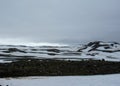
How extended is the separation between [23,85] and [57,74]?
762 centimetres

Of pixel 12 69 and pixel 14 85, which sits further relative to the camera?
pixel 12 69

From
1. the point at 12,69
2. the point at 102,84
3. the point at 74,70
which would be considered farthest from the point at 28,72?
the point at 102,84

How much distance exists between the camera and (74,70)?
28500 mm

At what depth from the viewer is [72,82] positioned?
65.1 ft

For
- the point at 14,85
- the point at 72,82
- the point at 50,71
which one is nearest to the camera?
the point at 14,85

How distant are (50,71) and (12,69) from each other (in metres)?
3.55

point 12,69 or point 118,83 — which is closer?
point 118,83

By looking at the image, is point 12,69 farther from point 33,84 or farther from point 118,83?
point 118,83

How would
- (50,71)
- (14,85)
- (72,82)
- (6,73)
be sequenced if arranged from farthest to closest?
(50,71) < (6,73) < (72,82) < (14,85)

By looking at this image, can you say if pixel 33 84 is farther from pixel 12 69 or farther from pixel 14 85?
pixel 12 69

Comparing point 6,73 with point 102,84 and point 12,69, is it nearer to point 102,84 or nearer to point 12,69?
point 12,69

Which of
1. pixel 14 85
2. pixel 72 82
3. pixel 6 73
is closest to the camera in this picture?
pixel 14 85

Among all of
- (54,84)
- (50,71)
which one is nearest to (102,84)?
(54,84)

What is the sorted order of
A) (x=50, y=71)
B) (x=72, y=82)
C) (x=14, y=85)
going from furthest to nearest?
(x=50, y=71) < (x=72, y=82) < (x=14, y=85)
